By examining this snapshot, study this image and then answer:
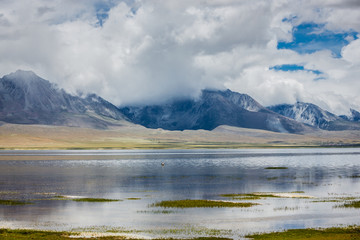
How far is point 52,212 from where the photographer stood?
5150 cm

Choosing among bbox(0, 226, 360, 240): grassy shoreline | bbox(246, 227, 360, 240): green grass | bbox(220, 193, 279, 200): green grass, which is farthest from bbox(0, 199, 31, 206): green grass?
bbox(246, 227, 360, 240): green grass

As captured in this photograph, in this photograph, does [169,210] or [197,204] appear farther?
[197,204]

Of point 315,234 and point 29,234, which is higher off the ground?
point 315,234

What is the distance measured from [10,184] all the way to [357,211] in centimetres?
6184

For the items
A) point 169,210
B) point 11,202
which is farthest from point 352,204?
point 11,202

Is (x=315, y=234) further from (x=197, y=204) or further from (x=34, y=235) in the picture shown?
(x=34, y=235)

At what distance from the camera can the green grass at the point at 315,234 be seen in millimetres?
37156

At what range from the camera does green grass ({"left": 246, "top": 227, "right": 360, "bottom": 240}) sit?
37.2 metres

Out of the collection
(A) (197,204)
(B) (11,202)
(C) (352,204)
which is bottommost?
(B) (11,202)

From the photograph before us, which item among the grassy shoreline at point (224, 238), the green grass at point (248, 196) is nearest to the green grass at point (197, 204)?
the green grass at point (248, 196)

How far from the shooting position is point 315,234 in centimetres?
3881

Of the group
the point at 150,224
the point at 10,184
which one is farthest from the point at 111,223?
the point at 10,184

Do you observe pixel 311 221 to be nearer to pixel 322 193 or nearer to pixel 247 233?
pixel 247 233

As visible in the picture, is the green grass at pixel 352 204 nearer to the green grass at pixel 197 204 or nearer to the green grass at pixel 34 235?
the green grass at pixel 197 204
